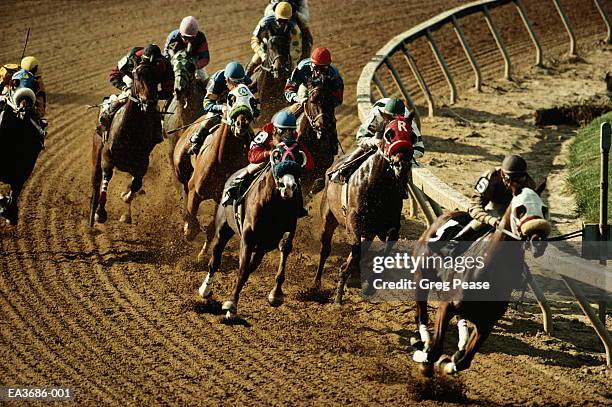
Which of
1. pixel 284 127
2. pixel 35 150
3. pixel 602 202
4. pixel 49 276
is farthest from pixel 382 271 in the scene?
pixel 35 150

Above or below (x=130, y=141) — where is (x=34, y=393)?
below

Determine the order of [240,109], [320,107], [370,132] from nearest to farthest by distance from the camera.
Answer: [370,132] < [240,109] < [320,107]

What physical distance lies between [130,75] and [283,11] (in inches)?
98.7

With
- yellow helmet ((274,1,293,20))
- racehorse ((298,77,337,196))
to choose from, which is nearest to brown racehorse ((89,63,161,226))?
racehorse ((298,77,337,196))

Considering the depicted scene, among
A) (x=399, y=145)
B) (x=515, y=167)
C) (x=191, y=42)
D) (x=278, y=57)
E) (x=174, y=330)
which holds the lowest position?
(x=174, y=330)

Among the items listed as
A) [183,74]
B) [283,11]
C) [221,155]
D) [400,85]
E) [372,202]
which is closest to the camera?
[372,202]

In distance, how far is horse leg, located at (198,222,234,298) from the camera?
10289 mm

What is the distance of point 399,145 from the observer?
920 cm

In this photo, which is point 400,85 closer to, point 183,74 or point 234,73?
point 183,74

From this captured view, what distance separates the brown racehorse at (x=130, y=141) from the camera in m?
12.2

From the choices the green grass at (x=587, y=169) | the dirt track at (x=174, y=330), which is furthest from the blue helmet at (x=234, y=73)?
the green grass at (x=587, y=169)

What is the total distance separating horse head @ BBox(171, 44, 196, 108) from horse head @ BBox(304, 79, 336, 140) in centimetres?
257

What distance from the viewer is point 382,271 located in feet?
35.0

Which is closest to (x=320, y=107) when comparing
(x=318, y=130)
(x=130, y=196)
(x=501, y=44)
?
(x=318, y=130)
